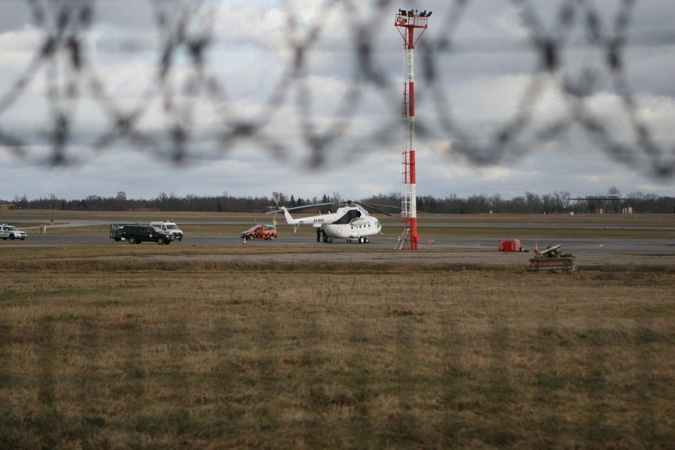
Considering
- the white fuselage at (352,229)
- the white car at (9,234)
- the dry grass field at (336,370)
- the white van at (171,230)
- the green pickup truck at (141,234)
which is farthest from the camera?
the white car at (9,234)

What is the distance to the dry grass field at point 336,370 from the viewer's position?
27.5ft

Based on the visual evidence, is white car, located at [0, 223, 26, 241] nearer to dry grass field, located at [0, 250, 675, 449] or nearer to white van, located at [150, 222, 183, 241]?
white van, located at [150, 222, 183, 241]

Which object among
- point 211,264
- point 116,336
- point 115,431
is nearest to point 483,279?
point 211,264

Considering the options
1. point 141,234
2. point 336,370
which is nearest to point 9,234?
point 141,234

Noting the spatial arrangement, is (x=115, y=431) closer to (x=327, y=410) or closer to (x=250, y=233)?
(x=327, y=410)

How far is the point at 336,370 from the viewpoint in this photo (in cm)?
1179

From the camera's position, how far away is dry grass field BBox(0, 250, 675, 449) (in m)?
8.38

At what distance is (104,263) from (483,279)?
22.1 meters

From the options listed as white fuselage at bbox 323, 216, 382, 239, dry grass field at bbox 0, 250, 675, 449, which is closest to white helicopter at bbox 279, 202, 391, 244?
white fuselage at bbox 323, 216, 382, 239

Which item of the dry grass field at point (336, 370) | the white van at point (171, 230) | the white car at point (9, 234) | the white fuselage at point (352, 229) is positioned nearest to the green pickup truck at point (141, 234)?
Result: the white van at point (171, 230)

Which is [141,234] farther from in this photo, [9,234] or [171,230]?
[9,234]

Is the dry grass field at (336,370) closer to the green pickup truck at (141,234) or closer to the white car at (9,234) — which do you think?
the green pickup truck at (141,234)

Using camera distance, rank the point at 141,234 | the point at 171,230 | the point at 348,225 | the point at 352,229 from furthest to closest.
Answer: the point at 171,230
the point at 352,229
the point at 348,225
the point at 141,234

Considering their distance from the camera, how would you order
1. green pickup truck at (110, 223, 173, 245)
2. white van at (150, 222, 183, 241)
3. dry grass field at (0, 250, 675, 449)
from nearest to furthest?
dry grass field at (0, 250, 675, 449) < green pickup truck at (110, 223, 173, 245) < white van at (150, 222, 183, 241)
